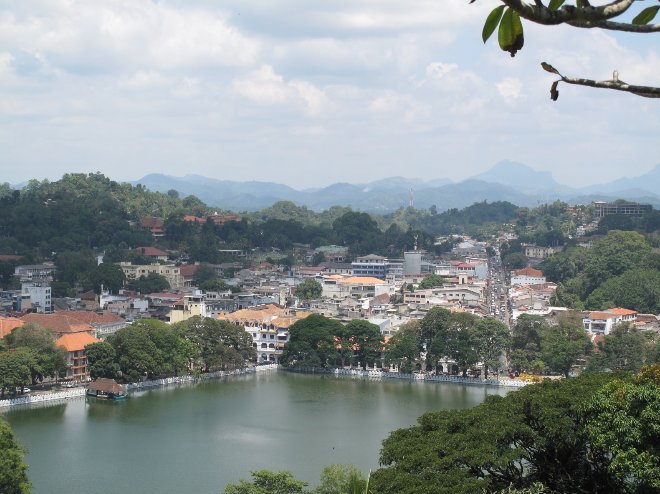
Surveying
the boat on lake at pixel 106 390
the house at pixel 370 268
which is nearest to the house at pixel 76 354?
the boat on lake at pixel 106 390

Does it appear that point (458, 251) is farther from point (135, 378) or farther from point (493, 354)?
point (135, 378)

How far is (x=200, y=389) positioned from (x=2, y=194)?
2854cm

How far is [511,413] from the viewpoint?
8.42m

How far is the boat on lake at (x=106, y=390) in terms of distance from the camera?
16.4 metres

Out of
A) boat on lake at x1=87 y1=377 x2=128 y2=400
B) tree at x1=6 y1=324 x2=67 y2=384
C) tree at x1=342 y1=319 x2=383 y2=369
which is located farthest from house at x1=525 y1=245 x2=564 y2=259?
tree at x1=6 y1=324 x2=67 y2=384

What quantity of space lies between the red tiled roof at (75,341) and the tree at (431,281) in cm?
1293

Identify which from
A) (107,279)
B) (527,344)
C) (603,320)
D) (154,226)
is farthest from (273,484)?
(154,226)

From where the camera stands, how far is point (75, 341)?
1783cm

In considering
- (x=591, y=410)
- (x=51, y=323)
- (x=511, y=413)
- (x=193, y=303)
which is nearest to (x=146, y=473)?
(x=511, y=413)

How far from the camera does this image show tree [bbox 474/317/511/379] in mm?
19344

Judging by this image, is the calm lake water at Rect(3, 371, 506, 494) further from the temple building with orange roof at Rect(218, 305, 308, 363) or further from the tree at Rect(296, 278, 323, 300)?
the tree at Rect(296, 278, 323, 300)

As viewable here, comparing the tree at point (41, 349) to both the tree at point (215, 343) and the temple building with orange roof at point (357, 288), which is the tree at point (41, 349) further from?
the temple building with orange roof at point (357, 288)

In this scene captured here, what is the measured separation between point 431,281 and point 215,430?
16.1 m

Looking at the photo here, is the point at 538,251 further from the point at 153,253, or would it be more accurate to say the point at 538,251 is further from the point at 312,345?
the point at 312,345
